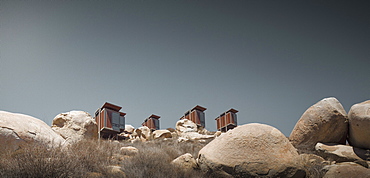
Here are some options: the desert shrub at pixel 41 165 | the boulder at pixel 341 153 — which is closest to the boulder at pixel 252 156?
the desert shrub at pixel 41 165

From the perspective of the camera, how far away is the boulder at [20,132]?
4727mm

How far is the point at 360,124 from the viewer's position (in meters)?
7.35

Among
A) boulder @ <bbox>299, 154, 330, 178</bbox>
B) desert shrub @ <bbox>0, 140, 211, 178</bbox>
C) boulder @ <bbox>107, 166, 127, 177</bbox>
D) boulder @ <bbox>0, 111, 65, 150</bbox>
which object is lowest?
boulder @ <bbox>299, 154, 330, 178</bbox>

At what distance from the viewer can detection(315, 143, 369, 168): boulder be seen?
6.97m

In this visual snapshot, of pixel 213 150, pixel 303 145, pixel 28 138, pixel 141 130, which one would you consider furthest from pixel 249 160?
pixel 141 130

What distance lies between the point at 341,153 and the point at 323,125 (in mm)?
1009

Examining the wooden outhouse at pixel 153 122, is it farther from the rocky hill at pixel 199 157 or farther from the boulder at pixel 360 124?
the boulder at pixel 360 124

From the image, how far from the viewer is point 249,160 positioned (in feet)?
16.7

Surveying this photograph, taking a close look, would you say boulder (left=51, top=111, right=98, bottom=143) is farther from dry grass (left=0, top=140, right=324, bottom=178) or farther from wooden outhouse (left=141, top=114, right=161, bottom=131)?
wooden outhouse (left=141, top=114, right=161, bottom=131)

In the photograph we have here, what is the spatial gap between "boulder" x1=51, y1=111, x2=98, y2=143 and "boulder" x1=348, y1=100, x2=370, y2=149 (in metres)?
8.74

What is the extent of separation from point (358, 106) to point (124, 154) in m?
7.12

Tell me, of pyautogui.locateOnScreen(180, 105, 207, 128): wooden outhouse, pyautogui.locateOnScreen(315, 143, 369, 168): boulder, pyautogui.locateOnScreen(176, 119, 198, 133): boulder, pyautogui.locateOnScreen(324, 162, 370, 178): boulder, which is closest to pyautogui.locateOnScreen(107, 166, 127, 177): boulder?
pyautogui.locateOnScreen(324, 162, 370, 178): boulder

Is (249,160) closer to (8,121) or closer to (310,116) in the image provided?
(310,116)

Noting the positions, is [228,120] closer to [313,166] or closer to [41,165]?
[313,166]
